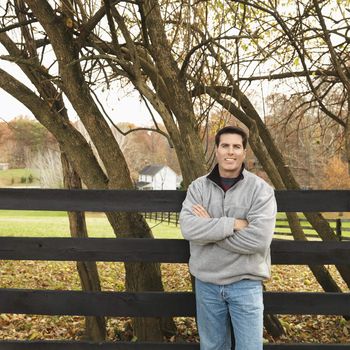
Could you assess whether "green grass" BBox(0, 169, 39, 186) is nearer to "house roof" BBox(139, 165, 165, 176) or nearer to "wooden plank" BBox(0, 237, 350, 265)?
"house roof" BBox(139, 165, 165, 176)

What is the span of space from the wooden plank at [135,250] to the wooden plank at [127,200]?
25 centimetres

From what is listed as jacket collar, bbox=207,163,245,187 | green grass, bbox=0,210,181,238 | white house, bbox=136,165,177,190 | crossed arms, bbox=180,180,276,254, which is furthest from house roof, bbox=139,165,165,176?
crossed arms, bbox=180,180,276,254

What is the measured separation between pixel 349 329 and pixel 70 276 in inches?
220

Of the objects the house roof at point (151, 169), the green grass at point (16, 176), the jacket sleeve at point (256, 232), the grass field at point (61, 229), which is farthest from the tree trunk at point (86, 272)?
the house roof at point (151, 169)

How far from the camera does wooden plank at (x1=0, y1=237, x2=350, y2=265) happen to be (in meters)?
3.69

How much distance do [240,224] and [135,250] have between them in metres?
0.99

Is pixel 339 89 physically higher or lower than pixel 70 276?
higher

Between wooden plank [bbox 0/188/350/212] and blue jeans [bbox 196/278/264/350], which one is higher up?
wooden plank [bbox 0/188/350/212]

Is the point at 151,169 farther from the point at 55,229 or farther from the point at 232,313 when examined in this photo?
the point at 232,313

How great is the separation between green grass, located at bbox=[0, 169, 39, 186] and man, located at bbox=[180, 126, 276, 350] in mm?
72818

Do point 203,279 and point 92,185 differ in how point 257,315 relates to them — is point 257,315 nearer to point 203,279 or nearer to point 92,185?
point 203,279

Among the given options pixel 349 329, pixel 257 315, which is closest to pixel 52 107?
pixel 257 315

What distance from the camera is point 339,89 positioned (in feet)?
27.3

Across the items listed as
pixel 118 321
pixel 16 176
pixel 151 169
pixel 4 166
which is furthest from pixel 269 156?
pixel 4 166
